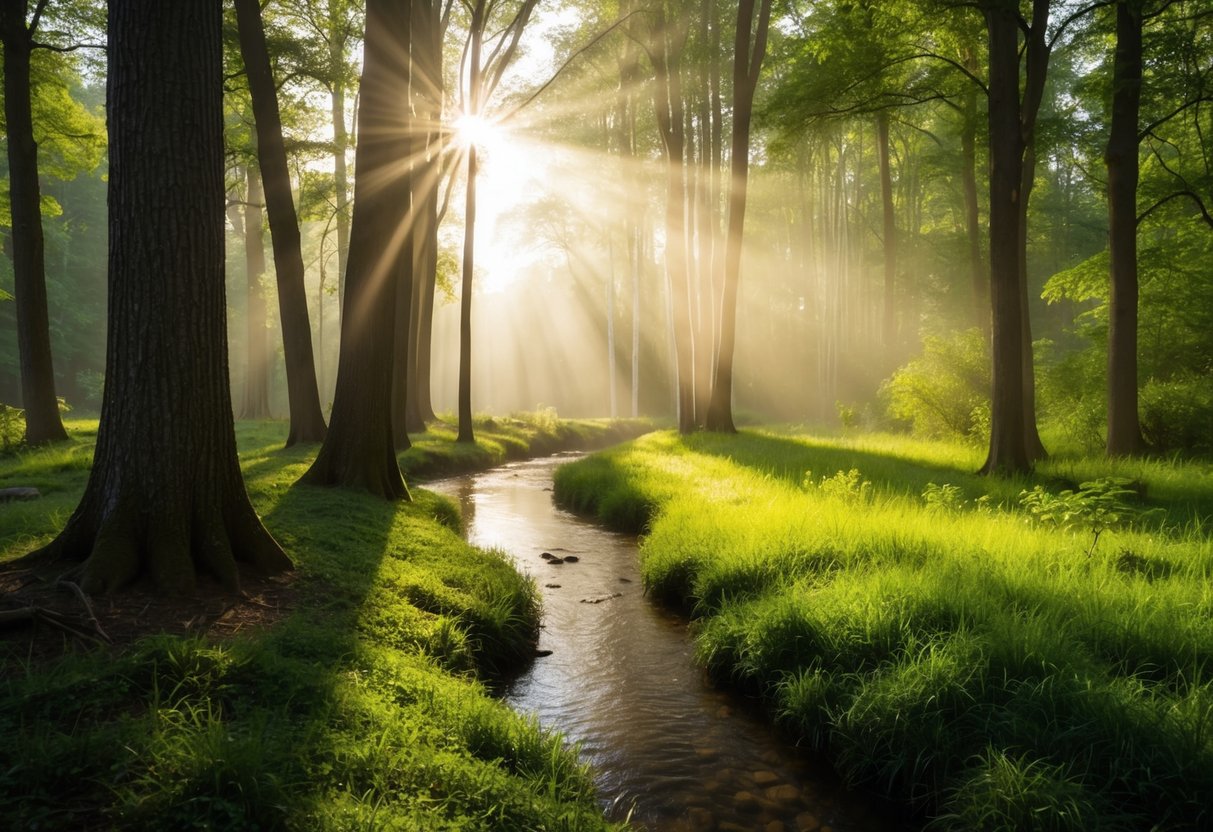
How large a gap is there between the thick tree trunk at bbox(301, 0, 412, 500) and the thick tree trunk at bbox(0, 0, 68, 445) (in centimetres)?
773

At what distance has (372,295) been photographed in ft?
28.2

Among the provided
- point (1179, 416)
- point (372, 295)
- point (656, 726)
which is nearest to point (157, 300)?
point (656, 726)

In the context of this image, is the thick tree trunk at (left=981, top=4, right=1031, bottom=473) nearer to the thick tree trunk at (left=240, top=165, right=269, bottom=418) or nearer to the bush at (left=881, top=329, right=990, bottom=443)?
the bush at (left=881, top=329, right=990, bottom=443)

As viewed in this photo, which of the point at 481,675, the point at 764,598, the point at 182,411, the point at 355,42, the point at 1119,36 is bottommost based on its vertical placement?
the point at 481,675

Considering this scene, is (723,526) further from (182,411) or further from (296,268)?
(296,268)

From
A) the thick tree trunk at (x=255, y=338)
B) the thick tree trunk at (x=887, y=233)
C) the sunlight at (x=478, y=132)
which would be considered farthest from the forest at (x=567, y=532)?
the thick tree trunk at (x=255, y=338)

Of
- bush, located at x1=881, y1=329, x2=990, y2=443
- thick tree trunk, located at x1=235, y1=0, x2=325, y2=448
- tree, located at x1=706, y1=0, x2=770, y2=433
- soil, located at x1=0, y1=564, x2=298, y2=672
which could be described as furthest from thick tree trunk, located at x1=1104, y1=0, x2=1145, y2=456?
thick tree trunk, located at x1=235, y1=0, x2=325, y2=448

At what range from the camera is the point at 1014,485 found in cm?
918

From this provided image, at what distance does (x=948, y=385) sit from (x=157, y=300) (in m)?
16.1

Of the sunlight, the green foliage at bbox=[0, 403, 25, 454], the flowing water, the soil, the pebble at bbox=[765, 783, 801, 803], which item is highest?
the sunlight

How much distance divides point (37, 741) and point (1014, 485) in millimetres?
10181

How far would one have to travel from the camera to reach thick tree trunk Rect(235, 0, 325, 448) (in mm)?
11805

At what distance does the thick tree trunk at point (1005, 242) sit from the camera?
10039mm

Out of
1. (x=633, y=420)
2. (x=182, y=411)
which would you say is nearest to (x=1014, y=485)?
(x=182, y=411)
